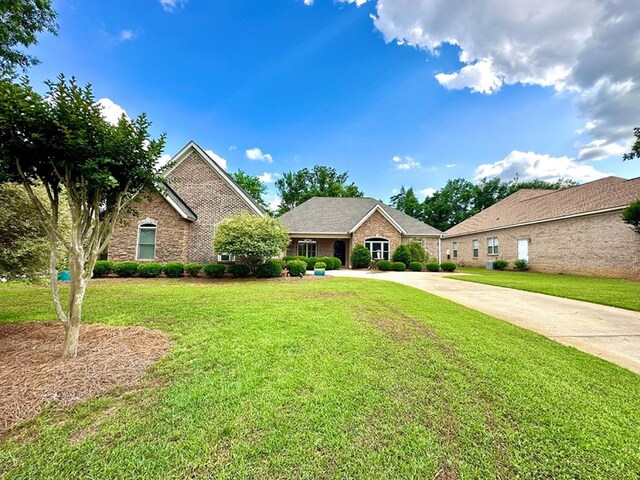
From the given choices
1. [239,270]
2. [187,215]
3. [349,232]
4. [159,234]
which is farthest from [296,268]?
[349,232]

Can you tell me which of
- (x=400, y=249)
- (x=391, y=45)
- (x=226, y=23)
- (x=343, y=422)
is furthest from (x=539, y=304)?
(x=226, y=23)

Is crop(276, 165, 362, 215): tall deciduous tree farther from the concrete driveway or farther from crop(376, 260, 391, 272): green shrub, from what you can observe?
the concrete driveway

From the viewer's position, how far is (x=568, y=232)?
56.2ft

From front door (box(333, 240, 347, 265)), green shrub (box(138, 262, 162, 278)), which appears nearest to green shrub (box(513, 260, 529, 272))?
front door (box(333, 240, 347, 265))

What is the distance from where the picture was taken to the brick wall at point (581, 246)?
14.2m

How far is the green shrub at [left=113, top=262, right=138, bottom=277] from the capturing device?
40.2 feet

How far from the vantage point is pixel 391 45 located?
45.0ft

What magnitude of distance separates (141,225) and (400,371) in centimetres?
1515

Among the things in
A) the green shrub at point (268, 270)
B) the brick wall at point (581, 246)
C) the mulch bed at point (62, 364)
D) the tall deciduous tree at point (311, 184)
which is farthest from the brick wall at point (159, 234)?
the tall deciduous tree at point (311, 184)

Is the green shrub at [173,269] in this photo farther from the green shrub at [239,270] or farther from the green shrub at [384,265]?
the green shrub at [384,265]

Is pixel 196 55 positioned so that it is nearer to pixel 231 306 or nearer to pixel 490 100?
pixel 231 306

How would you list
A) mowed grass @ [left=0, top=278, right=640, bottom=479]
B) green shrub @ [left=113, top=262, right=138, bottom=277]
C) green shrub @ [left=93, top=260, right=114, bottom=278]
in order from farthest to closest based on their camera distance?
green shrub @ [left=113, top=262, right=138, bottom=277], green shrub @ [left=93, top=260, right=114, bottom=278], mowed grass @ [left=0, top=278, right=640, bottom=479]

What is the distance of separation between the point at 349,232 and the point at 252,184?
2290cm

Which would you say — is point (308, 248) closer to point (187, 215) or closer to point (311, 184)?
point (187, 215)
